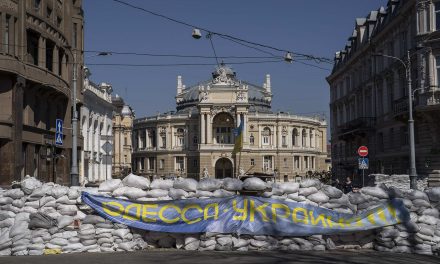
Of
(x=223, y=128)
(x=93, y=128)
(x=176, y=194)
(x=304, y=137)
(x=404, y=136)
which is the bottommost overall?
(x=176, y=194)

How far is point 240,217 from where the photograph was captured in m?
13.0

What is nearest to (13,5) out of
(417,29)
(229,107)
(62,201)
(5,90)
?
(5,90)

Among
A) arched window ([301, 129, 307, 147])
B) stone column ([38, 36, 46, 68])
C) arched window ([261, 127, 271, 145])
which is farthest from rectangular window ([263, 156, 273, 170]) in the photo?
stone column ([38, 36, 46, 68])

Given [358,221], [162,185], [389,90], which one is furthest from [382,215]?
[389,90]

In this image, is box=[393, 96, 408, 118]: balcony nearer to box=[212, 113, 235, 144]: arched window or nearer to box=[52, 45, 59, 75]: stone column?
box=[52, 45, 59, 75]: stone column

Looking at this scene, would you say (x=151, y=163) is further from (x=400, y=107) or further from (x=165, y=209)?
(x=165, y=209)

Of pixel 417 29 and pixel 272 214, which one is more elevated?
pixel 417 29

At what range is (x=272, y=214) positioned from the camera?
513 inches

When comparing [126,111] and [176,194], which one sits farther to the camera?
[126,111]

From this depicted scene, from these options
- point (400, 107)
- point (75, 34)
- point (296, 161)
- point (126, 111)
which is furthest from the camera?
point (126, 111)

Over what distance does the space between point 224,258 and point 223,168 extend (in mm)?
85065

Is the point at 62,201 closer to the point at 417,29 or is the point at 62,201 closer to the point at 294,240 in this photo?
the point at 294,240

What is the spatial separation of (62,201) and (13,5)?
1452 cm

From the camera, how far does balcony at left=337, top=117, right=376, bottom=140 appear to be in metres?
43.5
